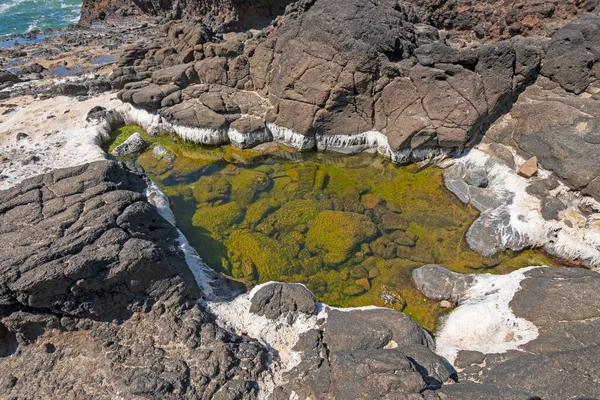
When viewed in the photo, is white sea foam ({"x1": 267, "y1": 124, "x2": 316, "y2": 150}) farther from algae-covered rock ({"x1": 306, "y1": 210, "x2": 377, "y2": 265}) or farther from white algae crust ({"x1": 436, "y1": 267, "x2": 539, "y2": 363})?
white algae crust ({"x1": 436, "y1": 267, "x2": 539, "y2": 363})

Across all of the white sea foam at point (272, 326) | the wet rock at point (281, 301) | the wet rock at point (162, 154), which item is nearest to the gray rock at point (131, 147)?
the wet rock at point (162, 154)

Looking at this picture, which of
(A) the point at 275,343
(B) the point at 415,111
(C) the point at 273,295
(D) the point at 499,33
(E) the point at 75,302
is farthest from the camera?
(D) the point at 499,33

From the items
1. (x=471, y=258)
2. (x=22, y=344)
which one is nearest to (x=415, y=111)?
(x=471, y=258)

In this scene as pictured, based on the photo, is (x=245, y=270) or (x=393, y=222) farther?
(x=393, y=222)

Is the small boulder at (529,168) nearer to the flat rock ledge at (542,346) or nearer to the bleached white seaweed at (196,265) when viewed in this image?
the flat rock ledge at (542,346)

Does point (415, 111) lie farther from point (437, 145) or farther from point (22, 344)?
point (22, 344)

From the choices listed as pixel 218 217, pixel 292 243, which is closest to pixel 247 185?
pixel 218 217

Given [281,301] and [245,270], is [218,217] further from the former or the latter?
[281,301]
